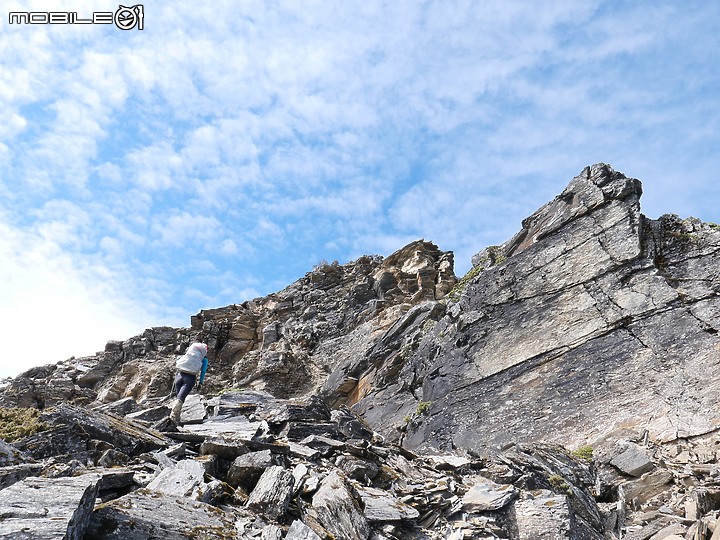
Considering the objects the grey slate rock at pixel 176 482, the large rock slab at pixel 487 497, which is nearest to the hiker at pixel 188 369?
the grey slate rock at pixel 176 482

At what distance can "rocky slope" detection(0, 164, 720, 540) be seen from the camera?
32.1 ft

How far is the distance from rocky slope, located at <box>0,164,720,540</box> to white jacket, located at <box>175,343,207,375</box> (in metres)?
1.59

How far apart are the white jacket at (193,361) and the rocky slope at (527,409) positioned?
1.59 metres

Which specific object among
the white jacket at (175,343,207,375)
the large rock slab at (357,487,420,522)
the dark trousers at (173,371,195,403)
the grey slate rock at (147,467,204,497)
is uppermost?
the white jacket at (175,343,207,375)

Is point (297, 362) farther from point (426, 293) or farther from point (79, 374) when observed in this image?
point (79, 374)

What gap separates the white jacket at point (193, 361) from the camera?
600 inches

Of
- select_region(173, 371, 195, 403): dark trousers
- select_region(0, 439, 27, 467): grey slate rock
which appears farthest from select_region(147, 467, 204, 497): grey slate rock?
select_region(173, 371, 195, 403): dark trousers

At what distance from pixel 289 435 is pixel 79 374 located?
38.4 meters

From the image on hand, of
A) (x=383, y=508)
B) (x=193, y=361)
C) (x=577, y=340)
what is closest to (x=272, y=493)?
(x=383, y=508)

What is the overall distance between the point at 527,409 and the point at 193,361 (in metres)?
12.4

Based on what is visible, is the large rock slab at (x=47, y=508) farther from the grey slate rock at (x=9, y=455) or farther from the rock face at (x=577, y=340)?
the rock face at (x=577, y=340)

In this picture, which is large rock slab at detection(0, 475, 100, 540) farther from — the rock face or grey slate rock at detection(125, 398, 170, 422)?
the rock face

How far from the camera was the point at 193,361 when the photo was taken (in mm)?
15430

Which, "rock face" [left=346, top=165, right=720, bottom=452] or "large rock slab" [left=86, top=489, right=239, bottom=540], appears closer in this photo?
"large rock slab" [left=86, top=489, right=239, bottom=540]
